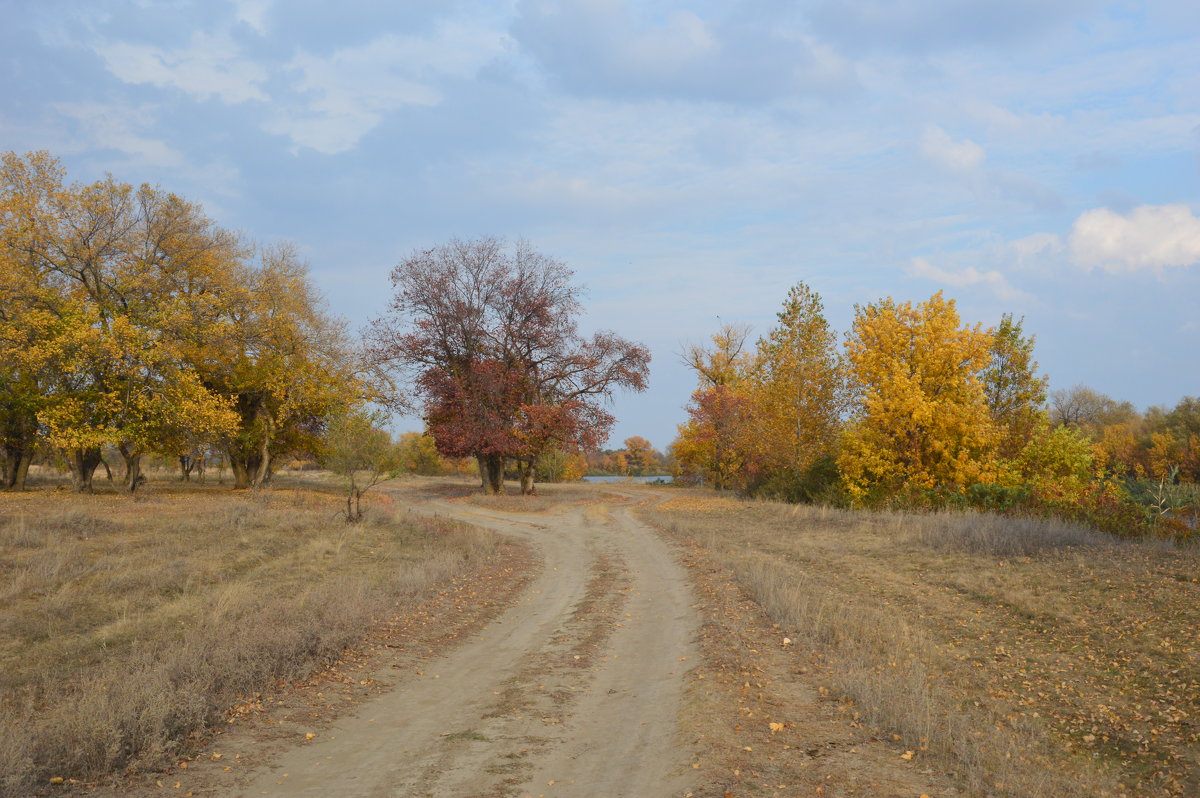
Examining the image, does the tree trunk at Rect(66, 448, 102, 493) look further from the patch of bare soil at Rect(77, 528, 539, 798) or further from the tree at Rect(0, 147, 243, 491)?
the patch of bare soil at Rect(77, 528, 539, 798)

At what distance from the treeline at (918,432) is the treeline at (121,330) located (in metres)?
22.2

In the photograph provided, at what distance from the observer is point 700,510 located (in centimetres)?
2988

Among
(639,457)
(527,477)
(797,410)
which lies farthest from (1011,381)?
(639,457)

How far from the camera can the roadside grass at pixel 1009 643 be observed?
670 cm

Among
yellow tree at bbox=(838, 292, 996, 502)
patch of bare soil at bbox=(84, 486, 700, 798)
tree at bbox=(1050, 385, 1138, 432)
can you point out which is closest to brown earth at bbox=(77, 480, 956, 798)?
patch of bare soil at bbox=(84, 486, 700, 798)

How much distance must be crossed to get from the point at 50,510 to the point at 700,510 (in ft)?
73.8

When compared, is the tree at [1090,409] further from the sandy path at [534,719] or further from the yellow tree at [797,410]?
the sandy path at [534,719]

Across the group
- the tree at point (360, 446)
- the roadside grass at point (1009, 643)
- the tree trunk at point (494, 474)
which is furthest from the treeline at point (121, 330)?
the roadside grass at point (1009, 643)

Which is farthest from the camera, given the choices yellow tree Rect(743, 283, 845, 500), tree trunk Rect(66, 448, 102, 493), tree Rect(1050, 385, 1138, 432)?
tree Rect(1050, 385, 1138, 432)

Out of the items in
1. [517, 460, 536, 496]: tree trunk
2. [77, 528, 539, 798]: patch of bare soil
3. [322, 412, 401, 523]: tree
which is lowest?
[77, 528, 539, 798]: patch of bare soil

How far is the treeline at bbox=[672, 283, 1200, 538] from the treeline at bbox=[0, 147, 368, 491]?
22198 millimetres

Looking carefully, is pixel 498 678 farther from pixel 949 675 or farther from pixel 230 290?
pixel 230 290

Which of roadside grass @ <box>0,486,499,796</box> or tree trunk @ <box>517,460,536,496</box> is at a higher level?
tree trunk @ <box>517,460,536,496</box>

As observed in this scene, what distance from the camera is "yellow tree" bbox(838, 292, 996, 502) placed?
25.4 m
